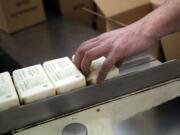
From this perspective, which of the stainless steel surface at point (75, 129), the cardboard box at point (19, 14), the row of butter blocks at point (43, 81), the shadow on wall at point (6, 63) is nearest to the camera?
the stainless steel surface at point (75, 129)

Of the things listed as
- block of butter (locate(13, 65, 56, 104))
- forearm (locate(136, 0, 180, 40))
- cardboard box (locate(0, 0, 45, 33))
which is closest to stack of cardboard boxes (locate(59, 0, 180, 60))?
cardboard box (locate(0, 0, 45, 33))

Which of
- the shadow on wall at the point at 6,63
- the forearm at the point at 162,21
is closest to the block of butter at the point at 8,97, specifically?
the forearm at the point at 162,21

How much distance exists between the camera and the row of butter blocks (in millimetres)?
791

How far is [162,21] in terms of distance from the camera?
88 centimetres

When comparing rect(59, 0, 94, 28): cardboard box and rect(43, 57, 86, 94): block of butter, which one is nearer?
rect(43, 57, 86, 94): block of butter

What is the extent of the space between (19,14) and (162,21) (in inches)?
39.1

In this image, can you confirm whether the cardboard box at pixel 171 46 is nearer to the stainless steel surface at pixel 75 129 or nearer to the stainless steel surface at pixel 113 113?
the stainless steel surface at pixel 113 113

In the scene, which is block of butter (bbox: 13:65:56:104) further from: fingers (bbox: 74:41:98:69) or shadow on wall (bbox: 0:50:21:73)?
shadow on wall (bbox: 0:50:21:73)

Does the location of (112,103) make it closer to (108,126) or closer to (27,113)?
(108,126)

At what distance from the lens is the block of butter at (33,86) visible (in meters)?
0.80

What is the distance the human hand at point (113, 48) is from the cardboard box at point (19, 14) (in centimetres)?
87

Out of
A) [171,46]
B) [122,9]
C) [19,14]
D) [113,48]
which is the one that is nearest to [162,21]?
[113,48]

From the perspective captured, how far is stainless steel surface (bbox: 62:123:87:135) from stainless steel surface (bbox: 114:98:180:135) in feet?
0.28

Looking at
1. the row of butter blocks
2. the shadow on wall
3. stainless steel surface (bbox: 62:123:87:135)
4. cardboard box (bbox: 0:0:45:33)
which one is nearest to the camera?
stainless steel surface (bbox: 62:123:87:135)
